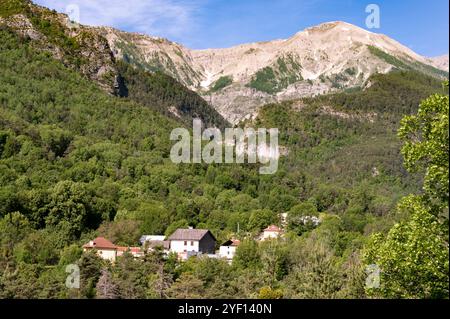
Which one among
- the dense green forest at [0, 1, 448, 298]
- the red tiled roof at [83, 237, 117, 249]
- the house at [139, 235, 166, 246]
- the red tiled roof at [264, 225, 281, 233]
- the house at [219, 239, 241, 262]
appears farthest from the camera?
the red tiled roof at [264, 225, 281, 233]

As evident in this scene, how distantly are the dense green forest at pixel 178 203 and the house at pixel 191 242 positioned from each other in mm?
4711

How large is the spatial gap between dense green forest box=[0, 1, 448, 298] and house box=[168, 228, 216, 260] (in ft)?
15.5

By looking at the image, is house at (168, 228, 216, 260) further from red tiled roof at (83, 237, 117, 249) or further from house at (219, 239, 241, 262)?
red tiled roof at (83, 237, 117, 249)

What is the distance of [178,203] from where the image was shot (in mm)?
92500

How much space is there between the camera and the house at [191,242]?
241 ft

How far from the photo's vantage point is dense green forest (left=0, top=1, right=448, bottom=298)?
1677 centimetres

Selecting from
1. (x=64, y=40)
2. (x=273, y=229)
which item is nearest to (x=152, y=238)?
(x=273, y=229)

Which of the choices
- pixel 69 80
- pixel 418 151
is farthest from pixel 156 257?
pixel 69 80

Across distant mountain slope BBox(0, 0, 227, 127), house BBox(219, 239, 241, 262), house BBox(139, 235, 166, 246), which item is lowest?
house BBox(219, 239, 241, 262)

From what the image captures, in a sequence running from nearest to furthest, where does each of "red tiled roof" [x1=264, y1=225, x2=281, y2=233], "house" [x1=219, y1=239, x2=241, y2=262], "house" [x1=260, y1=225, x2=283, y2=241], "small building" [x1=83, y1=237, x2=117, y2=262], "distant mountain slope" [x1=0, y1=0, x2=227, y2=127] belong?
1. "small building" [x1=83, y1=237, x2=117, y2=262]
2. "house" [x1=219, y1=239, x2=241, y2=262]
3. "house" [x1=260, y1=225, x2=283, y2=241]
4. "red tiled roof" [x1=264, y1=225, x2=281, y2=233]
5. "distant mountain slope" [x1=0, y1=0, x2=227, y2=127]

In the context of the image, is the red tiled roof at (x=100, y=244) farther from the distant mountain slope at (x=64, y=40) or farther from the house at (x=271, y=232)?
the distant mountain slope at (x=64, y=40)

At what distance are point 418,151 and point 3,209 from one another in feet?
212

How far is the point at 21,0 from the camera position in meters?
158

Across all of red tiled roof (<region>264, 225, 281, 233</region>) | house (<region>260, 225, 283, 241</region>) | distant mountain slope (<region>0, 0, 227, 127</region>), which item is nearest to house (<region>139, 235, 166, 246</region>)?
house (<region>260, 225, 283, 241</region>)
